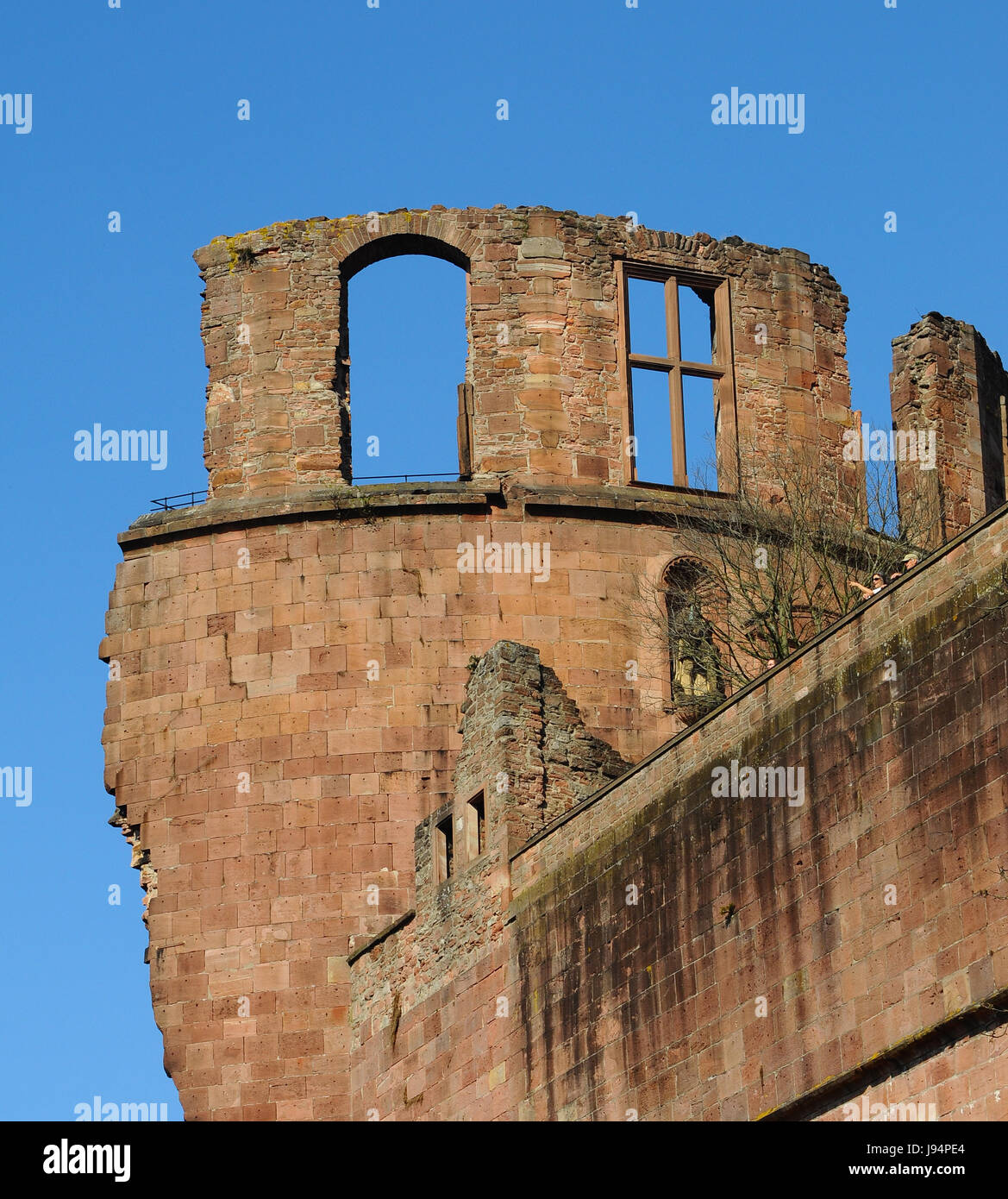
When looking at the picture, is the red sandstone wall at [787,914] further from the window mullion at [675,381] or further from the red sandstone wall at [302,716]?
the window mullion at [675,381]

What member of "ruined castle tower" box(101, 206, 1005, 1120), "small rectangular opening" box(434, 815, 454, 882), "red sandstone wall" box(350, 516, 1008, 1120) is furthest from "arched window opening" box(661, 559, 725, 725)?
"red sandstone wall" box(350, 516, 1008, 1120)

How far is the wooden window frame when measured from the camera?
129 feet

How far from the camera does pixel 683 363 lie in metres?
39.7

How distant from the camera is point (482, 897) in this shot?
32.4 meters

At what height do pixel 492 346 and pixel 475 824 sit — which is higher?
pixel 492 346

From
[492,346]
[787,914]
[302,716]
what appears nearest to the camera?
[787,914]

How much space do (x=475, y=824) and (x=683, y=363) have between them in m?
8.83

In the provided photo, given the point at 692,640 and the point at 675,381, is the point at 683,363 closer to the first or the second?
the point at 675,381

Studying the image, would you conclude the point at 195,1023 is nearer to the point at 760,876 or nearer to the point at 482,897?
the point at 482,897

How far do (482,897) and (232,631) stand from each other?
6.52m

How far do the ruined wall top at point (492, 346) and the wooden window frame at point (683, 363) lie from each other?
1.0 inches

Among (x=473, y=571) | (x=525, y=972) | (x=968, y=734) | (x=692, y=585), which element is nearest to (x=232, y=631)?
(x=473, y=571)

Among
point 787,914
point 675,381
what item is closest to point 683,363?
point 675,381
